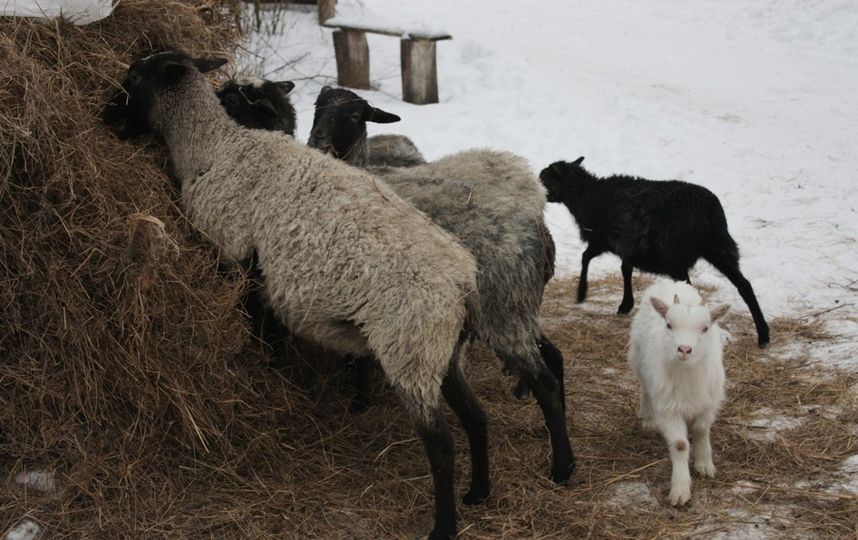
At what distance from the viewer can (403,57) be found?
12414mm

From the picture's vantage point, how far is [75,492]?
448 cm

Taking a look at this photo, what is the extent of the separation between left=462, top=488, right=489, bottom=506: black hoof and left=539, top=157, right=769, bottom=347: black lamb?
3.00 meters

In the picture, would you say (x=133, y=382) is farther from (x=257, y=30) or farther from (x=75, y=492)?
(x=257, y=30)

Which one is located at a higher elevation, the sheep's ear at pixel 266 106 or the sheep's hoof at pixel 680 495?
the sheep's ear at pixel 266 106

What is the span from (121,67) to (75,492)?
2520 mm

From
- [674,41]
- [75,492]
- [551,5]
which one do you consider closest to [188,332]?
[75,492]

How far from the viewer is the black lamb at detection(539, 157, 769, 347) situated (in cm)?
682

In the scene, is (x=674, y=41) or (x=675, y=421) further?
(x=674, y=41)

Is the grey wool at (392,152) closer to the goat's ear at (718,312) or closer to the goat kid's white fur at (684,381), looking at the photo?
the goat kid's white fur at (684,381)

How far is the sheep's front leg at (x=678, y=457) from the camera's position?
15.1 feet

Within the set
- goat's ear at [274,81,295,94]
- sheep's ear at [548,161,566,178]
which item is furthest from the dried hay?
sheep's ear at [548,161,566,178]

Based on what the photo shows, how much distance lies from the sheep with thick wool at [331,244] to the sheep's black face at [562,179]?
3.49m

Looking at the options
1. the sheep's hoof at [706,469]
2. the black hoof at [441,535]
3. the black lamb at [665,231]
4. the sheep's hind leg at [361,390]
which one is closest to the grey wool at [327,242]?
the black hoof at [441,535]

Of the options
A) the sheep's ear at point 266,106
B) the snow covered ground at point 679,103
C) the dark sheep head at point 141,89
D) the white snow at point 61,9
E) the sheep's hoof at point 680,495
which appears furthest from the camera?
the snow covered ground at point 679,103
